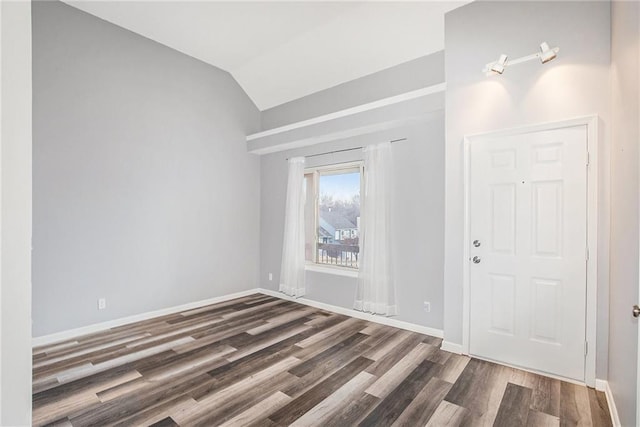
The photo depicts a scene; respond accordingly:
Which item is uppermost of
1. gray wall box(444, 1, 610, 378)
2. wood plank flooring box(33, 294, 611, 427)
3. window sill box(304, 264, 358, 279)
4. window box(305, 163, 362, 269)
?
gray wall box(444, 1, 610, 378)

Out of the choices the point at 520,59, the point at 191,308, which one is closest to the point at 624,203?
the point at 520,59

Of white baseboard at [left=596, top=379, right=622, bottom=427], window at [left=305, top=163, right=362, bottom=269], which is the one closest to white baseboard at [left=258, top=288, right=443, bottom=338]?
window at [left=305, top=163, right=362, bottom=269]

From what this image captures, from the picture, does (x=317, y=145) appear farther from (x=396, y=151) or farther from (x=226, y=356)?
(x=226, y=356)

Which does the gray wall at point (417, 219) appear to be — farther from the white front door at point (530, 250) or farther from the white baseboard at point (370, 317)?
the white front door at point (530, 250)

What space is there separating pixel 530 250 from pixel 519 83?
1.46 meters

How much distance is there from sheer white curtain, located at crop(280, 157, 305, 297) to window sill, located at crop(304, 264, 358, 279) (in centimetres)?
17

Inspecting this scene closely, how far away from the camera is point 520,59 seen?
2.64 m

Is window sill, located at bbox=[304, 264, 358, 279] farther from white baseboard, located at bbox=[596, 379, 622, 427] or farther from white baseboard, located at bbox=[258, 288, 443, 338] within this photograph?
white baseboard, located at bbox=[596, 379, 622, 427]

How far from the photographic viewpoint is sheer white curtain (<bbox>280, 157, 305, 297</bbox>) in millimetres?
4648

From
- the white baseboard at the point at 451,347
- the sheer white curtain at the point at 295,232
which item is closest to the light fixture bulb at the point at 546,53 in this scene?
the white baseboard at the point at 451,347

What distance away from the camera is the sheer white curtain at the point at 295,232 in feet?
15.3

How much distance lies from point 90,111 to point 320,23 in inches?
113

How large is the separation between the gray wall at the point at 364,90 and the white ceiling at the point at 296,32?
92mm

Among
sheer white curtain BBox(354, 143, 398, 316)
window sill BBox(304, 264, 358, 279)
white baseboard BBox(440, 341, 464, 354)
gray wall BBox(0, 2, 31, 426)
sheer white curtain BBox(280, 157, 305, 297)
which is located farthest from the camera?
sheer white curtain BBox(280, 157, 305, 297)
